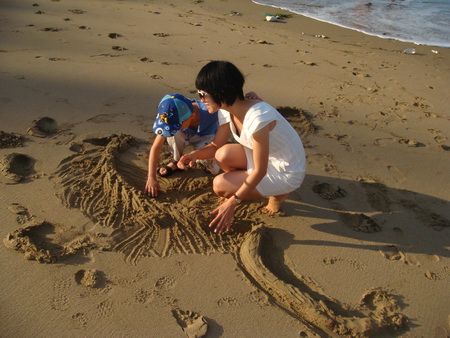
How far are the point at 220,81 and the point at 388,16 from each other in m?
7.49

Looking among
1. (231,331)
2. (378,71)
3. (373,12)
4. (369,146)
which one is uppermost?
(373,12)

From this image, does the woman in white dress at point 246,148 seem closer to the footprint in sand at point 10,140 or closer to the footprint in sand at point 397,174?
the footprint in sand at point 397,174

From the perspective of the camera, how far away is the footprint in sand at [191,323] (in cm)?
178

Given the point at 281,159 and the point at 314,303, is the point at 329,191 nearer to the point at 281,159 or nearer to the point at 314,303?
the point at 281,159

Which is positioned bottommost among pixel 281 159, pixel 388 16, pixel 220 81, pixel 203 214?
pixel 203 214

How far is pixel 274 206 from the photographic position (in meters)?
2.62

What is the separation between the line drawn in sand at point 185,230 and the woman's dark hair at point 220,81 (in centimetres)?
85

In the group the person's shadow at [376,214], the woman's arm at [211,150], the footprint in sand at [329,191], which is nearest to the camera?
the person's shadow at [376,214]

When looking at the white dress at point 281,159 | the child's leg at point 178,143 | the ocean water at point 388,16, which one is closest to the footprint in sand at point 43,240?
the child's leg at point 178,143

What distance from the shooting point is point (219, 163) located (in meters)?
2.76

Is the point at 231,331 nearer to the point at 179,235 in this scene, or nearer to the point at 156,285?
the point at 156,285

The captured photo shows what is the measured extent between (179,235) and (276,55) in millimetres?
3704

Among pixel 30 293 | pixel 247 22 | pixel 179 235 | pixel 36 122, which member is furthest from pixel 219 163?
pixel 247 22

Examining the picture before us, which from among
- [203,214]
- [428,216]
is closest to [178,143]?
[203,214]
